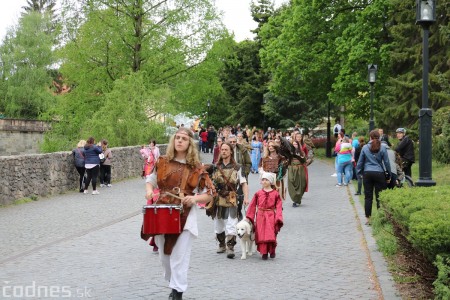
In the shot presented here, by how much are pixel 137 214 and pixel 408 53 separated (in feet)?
70.0

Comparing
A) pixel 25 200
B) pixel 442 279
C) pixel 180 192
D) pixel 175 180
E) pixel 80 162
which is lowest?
pixel 25 200

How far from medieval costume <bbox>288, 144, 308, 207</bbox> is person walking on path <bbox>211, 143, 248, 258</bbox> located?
6.53m

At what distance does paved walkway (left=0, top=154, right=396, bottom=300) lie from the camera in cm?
786

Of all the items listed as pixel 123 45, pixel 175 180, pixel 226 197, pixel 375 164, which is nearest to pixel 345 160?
pixel 375 164

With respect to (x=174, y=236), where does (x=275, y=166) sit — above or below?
above

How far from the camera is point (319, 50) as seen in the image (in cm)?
3866

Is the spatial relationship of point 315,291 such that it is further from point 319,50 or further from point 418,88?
point 319,50

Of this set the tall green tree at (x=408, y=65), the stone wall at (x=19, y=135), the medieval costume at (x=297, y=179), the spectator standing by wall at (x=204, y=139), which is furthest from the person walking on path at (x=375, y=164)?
the stone wall at (x=19, y=135)

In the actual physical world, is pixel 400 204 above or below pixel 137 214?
above

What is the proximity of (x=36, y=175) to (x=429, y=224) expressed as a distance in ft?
49.3

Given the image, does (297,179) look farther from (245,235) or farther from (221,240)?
(245,235)

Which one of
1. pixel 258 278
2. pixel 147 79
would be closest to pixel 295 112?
pixel 147 79

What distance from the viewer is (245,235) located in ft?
33.1

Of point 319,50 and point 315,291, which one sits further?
point 319,50
